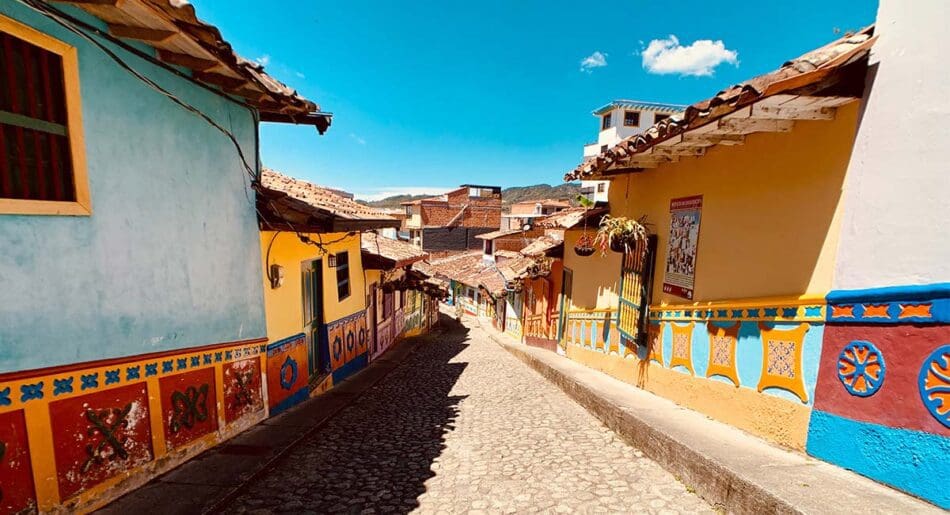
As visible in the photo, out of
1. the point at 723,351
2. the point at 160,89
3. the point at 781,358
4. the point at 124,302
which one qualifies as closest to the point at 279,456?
the point at 124,302

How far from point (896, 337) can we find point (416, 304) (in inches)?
735

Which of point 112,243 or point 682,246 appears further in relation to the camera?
point 682,246

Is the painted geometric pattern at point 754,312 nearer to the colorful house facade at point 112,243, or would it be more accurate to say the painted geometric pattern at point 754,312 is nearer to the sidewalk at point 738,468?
the sidewalk at point 738,468

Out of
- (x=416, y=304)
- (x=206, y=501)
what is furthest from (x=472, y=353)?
(x=206, y=501)

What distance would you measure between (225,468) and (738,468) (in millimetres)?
4617

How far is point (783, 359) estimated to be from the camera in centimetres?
384

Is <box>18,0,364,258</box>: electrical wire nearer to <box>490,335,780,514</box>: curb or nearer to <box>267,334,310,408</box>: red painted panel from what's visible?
<box>267,334,310,408</box>: red painted panel

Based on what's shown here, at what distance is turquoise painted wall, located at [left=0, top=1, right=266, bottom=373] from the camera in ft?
9.46

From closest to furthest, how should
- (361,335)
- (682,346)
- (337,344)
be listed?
(682,346) → (337,344) → (361,335)

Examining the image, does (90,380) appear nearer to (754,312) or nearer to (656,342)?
(754,312)

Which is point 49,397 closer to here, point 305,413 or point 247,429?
point 247,429

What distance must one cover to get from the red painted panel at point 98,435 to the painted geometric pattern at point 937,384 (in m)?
5.89

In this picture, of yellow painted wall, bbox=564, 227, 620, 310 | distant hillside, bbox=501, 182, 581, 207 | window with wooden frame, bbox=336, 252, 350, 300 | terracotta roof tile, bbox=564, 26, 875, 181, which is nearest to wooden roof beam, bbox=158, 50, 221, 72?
terracotta roof tile, bbox=564, 26, 875, 181

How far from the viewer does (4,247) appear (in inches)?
108
